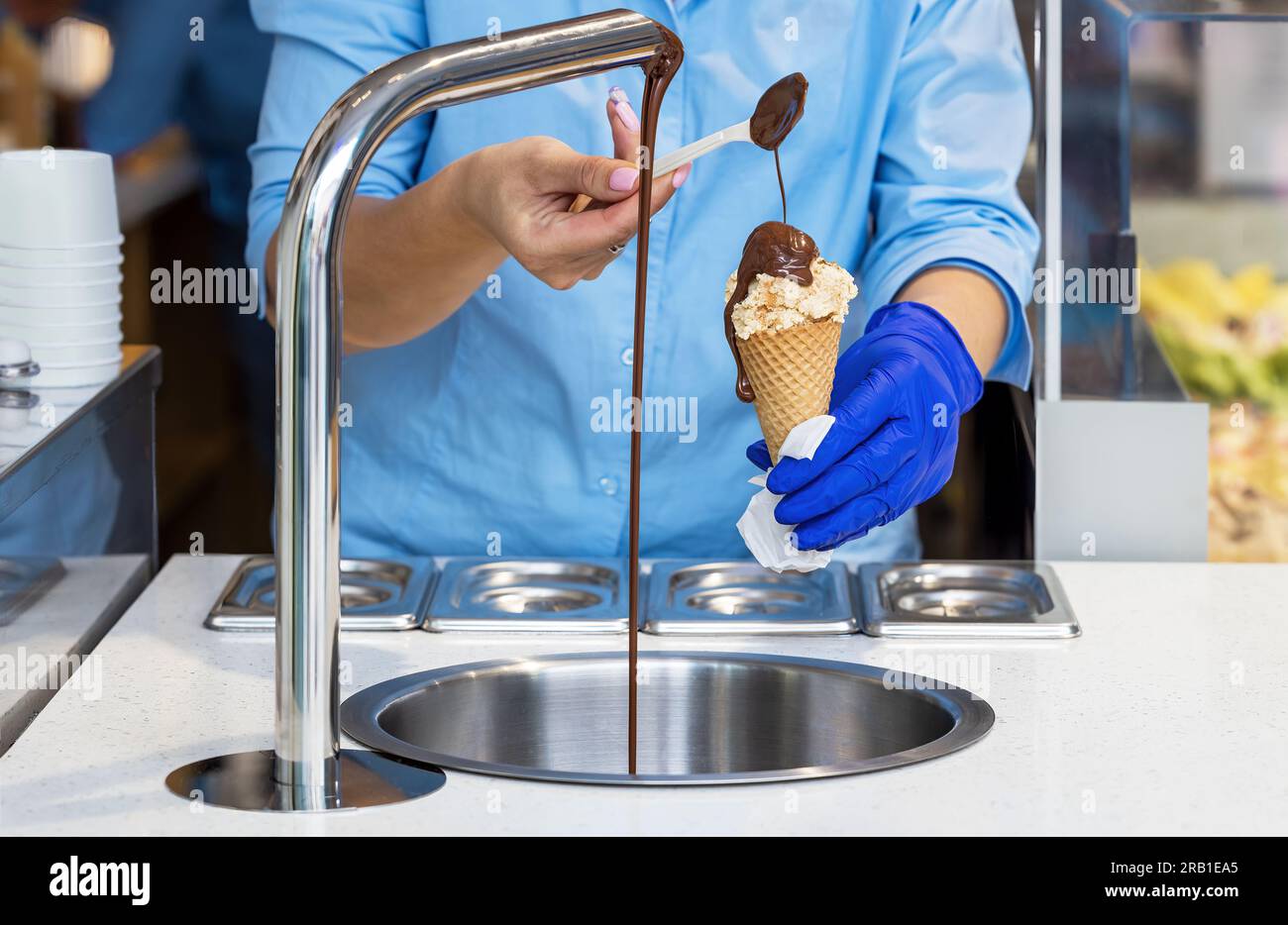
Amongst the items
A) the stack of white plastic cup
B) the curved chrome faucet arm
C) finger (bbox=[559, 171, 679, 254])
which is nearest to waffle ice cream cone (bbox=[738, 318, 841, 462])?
finger (bbox=[559, 171, 679, 254])

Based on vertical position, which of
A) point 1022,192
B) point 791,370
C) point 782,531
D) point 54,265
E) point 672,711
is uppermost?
point 1022,192

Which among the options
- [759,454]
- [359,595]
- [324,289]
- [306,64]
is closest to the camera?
[324,289]

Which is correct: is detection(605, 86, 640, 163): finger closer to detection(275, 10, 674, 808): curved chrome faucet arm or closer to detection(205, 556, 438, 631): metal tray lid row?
detection(275, 10, 674, 808): curved chrome faucet arm

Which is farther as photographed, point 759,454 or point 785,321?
point 759,454

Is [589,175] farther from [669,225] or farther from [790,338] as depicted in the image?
[669,225]

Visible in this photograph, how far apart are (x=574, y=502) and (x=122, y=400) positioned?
0.50 meters

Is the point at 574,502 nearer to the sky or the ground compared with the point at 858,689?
nearer to the sky

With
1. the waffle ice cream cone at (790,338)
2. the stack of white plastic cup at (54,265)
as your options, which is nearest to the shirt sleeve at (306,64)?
the stack of white plastic cup at (54,265)

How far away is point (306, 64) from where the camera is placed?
1641 mm

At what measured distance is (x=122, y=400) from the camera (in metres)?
1.55

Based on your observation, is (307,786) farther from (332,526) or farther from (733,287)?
(733,287)

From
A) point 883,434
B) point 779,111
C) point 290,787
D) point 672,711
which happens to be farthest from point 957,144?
point 290,787

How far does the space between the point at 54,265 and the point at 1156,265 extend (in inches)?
51.9

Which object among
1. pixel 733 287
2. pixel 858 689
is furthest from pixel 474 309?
pixel 858 689
